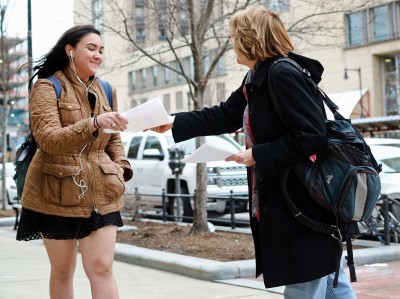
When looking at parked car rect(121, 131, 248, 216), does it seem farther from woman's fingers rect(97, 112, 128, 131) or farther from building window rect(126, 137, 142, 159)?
woman's fingers rect(97, 112, 128, 131)

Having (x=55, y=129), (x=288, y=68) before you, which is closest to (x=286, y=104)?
(x=288, y=68)

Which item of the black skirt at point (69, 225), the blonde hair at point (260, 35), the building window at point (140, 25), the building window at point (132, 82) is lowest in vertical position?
the black skirt at point (69, 225)

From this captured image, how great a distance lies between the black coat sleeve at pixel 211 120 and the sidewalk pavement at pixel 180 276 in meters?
3.03

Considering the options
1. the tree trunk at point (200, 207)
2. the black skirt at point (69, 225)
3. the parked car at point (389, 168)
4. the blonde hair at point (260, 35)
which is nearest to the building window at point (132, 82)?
the parked car at point (389, 168)

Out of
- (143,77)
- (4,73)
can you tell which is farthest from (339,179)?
(143,77)

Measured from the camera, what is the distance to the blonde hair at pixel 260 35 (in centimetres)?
351

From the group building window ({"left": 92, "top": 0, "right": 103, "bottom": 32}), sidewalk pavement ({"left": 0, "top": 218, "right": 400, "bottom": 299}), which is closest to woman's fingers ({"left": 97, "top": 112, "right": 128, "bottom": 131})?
sidewalk pavement ({"left": 0, "top": 218, "right": 400, "bottom": 299})

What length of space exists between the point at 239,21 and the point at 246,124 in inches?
19.3

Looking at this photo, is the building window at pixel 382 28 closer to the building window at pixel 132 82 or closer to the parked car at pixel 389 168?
the building window at pixel 132 82

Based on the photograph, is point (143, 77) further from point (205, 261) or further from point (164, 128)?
point (164, 128)

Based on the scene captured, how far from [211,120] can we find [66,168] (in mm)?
893

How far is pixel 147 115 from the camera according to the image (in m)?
3.83

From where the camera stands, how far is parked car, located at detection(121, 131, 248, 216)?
14.1m

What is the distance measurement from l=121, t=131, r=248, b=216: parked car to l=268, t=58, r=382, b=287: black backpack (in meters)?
9.67
